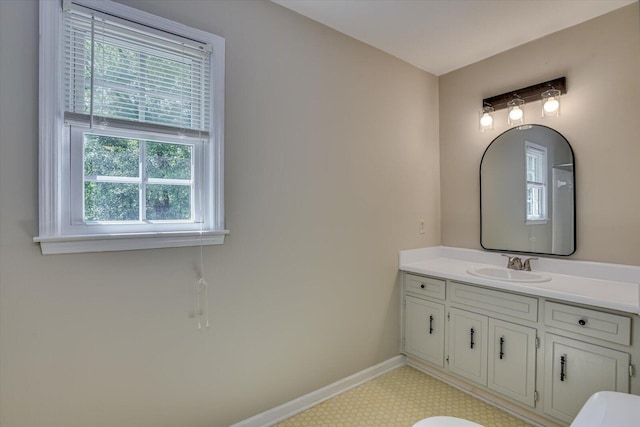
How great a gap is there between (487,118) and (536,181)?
2.02ft

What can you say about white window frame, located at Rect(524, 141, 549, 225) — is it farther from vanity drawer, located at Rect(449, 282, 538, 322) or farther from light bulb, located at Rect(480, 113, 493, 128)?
vanity drawer, located at Rect(449, 282, 538, 322)

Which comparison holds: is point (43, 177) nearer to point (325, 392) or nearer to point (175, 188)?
point (175, 188)

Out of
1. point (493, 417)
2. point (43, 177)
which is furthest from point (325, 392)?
point (43, 177)

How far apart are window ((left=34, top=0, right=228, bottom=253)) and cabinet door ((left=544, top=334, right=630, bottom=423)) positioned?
1.96 m

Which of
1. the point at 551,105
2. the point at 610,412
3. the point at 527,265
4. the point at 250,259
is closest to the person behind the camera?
the point at 610,412

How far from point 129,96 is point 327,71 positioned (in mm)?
1230

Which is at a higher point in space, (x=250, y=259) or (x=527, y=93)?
(x=527, y=93)

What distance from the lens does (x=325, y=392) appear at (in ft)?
7.19

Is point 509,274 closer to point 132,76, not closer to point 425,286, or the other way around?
point 425,286

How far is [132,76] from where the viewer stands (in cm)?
151

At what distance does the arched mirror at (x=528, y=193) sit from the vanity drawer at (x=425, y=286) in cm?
59

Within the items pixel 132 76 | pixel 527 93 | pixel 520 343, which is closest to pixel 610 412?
pixel 520 343

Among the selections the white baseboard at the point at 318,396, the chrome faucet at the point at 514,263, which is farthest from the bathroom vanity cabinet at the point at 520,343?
the chrome faucet at the point at 514,263

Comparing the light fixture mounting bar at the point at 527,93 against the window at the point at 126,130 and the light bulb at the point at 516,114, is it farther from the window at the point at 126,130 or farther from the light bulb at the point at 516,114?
the window at the point at 126,130
